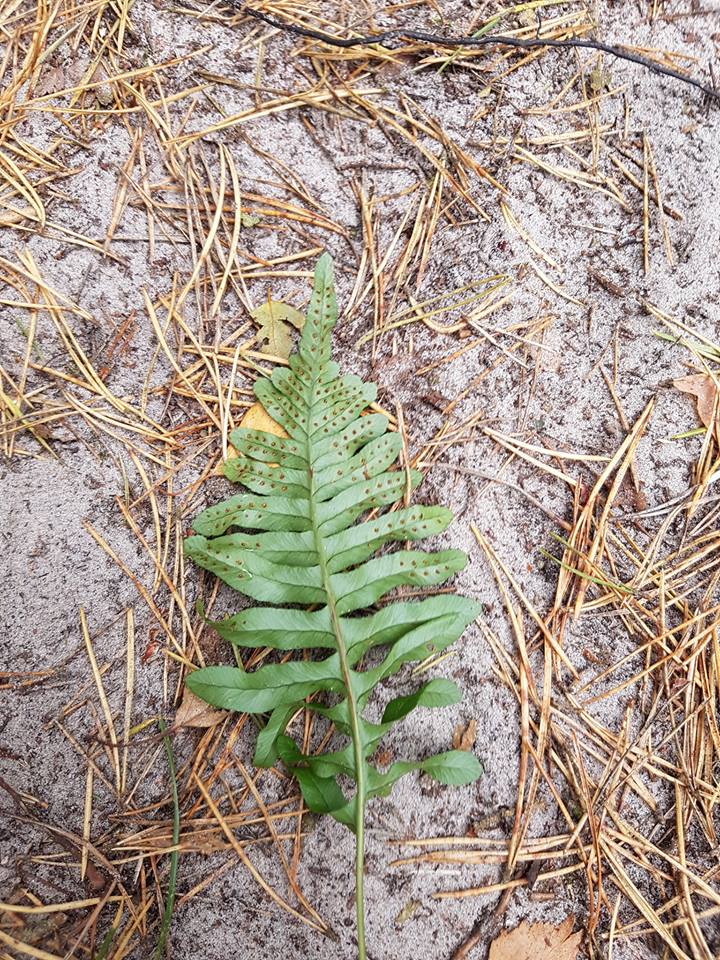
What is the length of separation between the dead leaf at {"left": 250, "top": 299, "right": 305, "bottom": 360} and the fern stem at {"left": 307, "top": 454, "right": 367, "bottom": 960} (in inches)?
12.7

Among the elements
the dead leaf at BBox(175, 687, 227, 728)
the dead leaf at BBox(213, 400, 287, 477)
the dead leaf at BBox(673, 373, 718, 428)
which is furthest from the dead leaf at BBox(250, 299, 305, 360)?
the dead leaf at BBox(673, 373, 718, 428)

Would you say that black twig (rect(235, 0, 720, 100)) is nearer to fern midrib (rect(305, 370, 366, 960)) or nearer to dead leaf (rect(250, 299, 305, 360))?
dead leaf (rect(250, 299, 305, 360))

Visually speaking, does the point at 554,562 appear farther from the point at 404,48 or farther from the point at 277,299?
the point at 404,48

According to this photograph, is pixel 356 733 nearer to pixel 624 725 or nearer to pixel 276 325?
pixel 624 725

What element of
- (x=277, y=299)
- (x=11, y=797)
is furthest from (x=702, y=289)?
(x=11, y=797)

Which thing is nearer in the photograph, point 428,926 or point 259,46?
point 428,926

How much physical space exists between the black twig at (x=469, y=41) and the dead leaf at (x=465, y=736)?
1973mm

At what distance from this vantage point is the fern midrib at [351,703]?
158cm

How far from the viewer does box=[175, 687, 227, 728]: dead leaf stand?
1.75 m

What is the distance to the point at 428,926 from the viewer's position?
65.7 inches

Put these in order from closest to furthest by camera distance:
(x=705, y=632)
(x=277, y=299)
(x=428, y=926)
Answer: (x=428, y=926) < (x=705, y=632) < (x=277, y=299)

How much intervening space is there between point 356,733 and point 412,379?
98 centimetres

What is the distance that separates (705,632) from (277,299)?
153 centimetres

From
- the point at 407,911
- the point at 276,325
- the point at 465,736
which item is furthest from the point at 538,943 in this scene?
the point at 276,325
